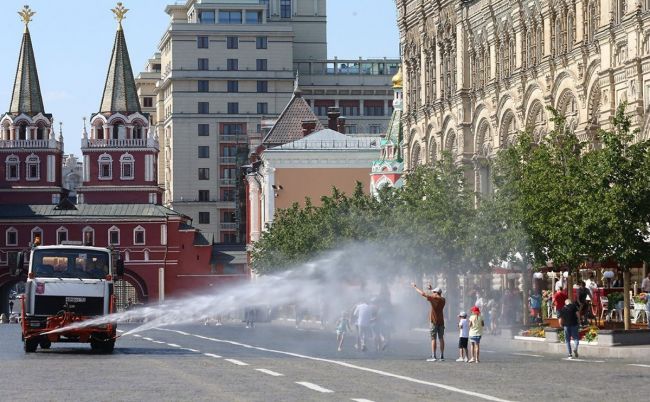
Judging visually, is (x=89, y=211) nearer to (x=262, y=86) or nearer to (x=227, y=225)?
(x=227, y=225)

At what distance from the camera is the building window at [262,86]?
196 meters

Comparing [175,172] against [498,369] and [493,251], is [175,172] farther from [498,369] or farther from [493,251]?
[498,369]

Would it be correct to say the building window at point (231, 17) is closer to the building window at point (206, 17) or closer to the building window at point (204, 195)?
the building window at point (206, 17)

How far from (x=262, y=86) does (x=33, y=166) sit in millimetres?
32018

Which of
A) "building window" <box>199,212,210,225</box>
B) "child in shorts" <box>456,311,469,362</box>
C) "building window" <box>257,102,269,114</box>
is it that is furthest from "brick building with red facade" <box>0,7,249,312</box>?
"child in shorts" <box>456,311,469,362</box>

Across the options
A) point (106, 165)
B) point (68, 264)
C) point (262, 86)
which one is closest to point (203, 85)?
point (262, 86)

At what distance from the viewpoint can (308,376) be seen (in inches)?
1299

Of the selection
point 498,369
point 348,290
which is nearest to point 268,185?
point 348,290

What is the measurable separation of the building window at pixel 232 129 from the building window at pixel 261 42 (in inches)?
374

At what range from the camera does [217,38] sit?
19575 cm

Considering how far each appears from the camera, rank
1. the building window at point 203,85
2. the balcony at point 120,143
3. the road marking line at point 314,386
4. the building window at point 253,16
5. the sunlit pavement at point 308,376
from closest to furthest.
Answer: the sunlit pavement at point 308,376 → the road marking line at point 314,386 → the balcony at point 120,143 → the building window at point 203,85 → the building window at point 253,16

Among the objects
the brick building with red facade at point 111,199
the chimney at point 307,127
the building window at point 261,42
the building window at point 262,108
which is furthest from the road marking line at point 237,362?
the building window at point 261,42

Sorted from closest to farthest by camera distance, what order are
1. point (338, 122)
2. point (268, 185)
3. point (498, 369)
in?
point (498, 369) → point (268, 185) → point (338, 122)

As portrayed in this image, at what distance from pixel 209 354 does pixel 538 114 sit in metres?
28.0
